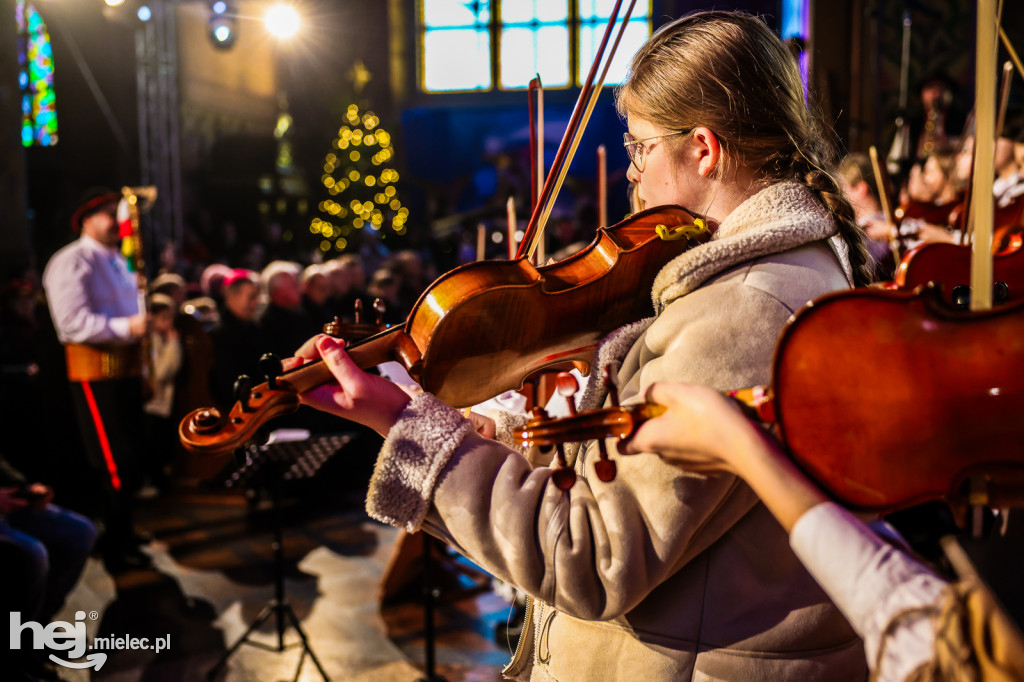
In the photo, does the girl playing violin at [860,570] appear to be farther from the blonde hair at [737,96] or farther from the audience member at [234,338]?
the audience member at [234,338]

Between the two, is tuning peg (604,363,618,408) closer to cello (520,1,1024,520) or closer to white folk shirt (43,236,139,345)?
cello (520,1,1024,520)

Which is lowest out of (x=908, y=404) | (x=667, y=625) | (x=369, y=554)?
(x=369, y=554)

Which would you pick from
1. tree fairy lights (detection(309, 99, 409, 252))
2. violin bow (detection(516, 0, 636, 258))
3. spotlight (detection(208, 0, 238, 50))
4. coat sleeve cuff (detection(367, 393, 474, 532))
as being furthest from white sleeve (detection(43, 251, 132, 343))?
tree fairy lights (detection(309, 99, 409, 252))

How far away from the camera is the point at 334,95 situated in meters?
16.0

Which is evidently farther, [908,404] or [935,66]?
[935,66]

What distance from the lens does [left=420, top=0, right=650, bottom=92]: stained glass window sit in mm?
16406

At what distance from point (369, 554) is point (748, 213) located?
12.8 ft

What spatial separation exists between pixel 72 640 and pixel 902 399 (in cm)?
353

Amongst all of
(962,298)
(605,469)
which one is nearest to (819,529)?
(605,469)

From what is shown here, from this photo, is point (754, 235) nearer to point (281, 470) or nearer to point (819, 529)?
point (819, 529)

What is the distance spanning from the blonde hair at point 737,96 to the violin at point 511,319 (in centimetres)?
14

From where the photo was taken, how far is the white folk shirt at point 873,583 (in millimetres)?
693

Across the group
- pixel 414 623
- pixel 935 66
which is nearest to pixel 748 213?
pixel 414 623

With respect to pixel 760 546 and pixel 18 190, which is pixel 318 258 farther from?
pixel 760 546
